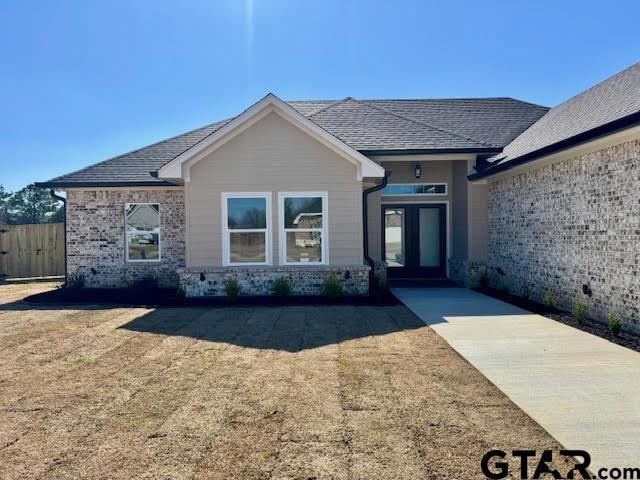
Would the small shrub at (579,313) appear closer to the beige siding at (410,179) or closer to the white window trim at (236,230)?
the beige siding at (410,179)

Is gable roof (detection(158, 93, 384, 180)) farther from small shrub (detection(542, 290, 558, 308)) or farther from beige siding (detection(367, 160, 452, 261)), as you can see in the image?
small shrub (detection(542, 290, 558, 308))

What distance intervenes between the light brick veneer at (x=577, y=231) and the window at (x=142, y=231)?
10.0 m

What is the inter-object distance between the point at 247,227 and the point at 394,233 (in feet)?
17.9

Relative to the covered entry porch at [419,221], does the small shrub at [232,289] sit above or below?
below

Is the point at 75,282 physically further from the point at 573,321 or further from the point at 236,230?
the point at 573,321

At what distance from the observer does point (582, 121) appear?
8969mm

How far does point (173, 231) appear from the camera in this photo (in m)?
12.9

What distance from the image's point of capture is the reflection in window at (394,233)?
14.0 metres

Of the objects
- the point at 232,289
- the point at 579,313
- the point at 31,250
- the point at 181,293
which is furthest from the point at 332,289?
the point at 31,250

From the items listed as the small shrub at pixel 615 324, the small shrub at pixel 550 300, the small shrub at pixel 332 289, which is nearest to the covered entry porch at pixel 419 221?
the small shrub at pixel 332 289

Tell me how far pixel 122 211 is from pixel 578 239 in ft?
39.2

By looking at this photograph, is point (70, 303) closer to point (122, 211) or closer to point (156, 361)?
point (122, 211)

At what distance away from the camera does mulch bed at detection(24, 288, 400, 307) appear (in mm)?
9992

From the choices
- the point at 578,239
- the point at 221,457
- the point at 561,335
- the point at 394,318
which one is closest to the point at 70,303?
the point at 394,318
